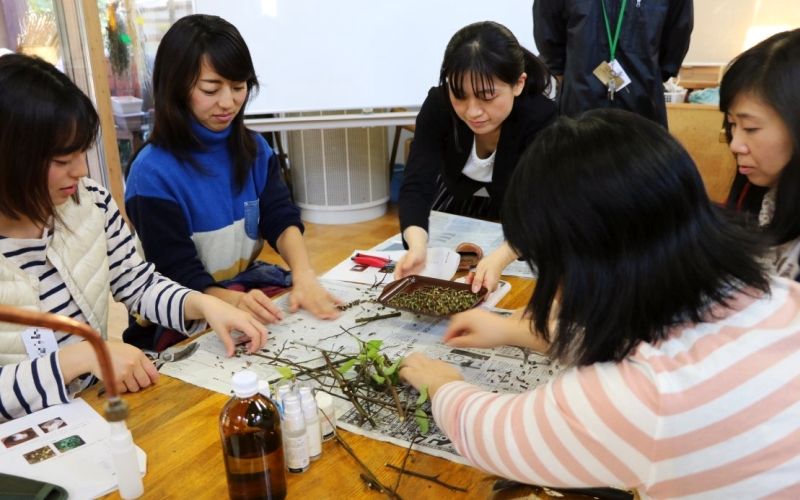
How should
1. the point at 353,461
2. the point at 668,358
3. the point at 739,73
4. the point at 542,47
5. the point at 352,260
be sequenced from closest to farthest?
the point at 668,358 < the point at 353,461 < the point at 739,73 < the point at 352,260 < the point at 542,47

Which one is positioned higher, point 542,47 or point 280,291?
point 542,47

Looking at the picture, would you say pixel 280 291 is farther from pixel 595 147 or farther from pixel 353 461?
pixel 595 147

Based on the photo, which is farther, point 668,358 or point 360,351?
point 360,351

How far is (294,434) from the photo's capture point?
2.56ft

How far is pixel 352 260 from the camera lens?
160 centimetres

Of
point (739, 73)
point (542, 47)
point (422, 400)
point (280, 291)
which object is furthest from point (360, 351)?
point (542, 47)

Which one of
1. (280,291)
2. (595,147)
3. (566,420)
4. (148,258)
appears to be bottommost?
(280,291)

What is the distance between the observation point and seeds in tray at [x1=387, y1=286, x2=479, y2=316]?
1.23 m

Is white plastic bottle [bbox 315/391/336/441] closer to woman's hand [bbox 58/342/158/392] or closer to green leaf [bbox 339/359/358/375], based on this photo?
green leaf [bbox 339/359/358/375]

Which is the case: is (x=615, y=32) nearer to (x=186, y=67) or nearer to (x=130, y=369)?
(x=186, y=67)

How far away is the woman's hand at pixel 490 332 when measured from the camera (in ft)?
3.55

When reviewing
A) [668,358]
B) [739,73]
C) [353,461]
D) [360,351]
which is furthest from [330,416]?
[739,73]

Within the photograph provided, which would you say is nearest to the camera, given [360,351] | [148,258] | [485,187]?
[360,351]

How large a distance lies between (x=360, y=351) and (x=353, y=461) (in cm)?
30
